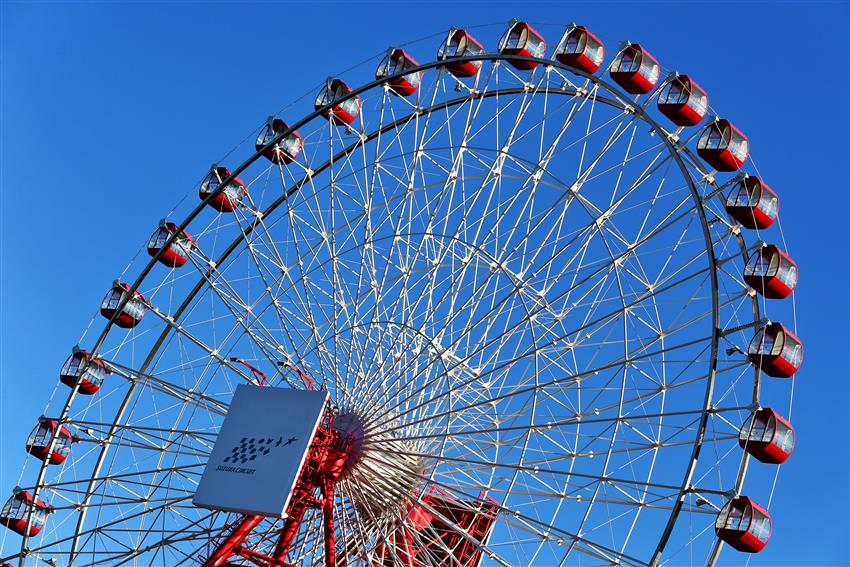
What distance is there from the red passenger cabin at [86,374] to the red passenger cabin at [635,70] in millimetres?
15421

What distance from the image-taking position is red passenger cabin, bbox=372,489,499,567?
28.1 meters

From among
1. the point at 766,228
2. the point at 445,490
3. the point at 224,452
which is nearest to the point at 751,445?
the point at 766,228

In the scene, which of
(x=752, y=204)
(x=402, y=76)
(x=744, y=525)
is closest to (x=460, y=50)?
(x=402, y=76)

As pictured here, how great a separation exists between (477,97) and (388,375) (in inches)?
274

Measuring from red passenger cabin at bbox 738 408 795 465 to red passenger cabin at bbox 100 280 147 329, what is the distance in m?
16.8

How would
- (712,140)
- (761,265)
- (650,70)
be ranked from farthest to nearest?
(650,70) < (712,140) < (761,265)

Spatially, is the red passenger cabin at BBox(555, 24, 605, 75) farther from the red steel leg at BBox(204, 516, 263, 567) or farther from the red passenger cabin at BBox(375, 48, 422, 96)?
the red steel leg at BBox(204, 516, 263, 567)

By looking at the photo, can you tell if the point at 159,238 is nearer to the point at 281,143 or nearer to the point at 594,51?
the point at 281,143

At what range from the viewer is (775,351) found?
24594mm

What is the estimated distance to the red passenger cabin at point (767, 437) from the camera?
23953mm

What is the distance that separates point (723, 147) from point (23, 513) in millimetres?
19349

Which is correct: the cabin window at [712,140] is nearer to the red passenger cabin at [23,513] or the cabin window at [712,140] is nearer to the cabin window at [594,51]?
the cabin window at [594,51]

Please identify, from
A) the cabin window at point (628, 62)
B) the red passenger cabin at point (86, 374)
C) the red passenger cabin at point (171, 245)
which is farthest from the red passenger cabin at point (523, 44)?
the red passenger cabin at point (86, 374)

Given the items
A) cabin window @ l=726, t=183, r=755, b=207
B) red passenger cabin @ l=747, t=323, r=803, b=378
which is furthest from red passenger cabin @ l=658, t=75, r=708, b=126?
red passenger cabin @ l=747, t=323, r=803, b=378
